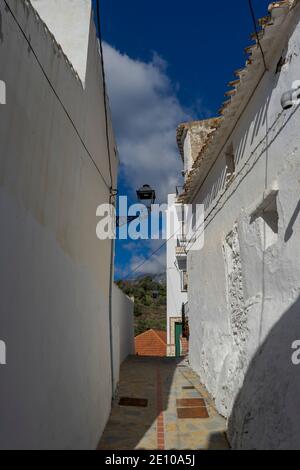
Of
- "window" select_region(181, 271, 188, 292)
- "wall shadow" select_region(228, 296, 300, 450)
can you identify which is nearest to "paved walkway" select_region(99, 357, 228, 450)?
"wall shadow" select_region(228, 296, 300, 450)

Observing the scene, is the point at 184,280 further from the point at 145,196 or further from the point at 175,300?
the point at 145,196

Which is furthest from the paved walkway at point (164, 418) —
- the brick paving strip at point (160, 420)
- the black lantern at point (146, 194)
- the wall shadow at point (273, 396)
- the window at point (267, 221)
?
the black lantern at point (146, 194)

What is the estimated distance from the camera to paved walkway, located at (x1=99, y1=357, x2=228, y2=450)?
577 centimetres

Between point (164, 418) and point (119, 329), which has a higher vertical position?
point (119, 329)

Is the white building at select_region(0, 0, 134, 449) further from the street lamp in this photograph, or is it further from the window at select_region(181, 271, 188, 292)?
the window at select_region(181, 271, 188, 292)

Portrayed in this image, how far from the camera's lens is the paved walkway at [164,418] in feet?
18.9

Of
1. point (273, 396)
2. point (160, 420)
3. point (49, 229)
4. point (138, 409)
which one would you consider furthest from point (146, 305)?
point (49, 229)

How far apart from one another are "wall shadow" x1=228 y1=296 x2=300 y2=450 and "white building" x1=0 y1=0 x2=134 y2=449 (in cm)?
214

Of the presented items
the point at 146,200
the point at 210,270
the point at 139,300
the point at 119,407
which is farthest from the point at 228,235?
the point at 139,300

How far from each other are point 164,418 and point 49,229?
16.1ft

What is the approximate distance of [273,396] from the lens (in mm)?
4477

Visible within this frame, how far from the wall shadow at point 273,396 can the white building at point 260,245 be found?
0.04 feet

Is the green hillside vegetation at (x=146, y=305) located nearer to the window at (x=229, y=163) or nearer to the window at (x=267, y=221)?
the window at (x=229, y=163)

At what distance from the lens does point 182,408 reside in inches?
298
